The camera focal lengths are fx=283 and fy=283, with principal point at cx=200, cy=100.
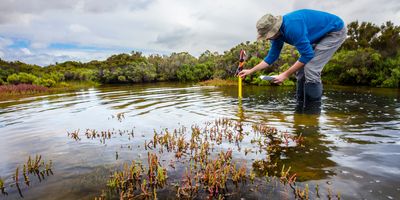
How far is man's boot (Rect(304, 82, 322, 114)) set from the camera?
763 cm

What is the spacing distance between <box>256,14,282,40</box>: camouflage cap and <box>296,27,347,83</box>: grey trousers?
66.5 inches

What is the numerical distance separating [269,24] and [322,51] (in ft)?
6.36

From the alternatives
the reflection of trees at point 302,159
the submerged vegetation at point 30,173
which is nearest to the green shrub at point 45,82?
the submerged vegetation at point 30,173

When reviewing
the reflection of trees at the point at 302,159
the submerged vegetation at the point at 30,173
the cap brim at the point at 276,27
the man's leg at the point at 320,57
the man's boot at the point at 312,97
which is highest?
the cap brim at the point at 276,27

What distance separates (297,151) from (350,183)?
153cm

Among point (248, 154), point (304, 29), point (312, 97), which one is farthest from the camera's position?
point (312, 97)

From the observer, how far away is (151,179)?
13.8ft

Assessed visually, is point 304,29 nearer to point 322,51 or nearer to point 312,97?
point 322,51

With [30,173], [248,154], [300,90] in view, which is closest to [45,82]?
[300,90]

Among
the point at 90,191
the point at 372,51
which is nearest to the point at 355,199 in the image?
the point at 90,191

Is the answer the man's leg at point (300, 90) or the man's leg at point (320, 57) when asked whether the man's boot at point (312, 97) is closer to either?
the man's leg at point (320, 57)

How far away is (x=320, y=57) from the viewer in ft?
24.1

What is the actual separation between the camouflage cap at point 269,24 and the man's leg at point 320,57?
1690mm

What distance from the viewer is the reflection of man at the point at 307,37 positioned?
6148 millimetres
